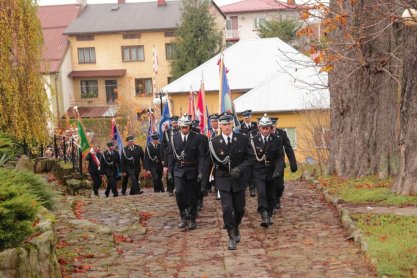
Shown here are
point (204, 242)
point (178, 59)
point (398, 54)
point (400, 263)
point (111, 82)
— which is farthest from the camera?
point (111, 82)

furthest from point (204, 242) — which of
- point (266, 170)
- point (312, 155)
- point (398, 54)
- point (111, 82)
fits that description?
point (111, 82)

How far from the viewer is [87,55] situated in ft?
182

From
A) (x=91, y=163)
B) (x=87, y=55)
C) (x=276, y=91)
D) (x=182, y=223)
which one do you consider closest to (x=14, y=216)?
(x=182, y=223)

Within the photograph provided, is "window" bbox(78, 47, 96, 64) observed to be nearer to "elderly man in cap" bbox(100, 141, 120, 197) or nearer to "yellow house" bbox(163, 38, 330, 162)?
"yellow house" bbox(163, 38, 330, 162)

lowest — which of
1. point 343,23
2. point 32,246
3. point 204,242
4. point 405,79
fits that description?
point 204,242

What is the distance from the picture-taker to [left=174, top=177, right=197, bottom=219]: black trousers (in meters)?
12.1

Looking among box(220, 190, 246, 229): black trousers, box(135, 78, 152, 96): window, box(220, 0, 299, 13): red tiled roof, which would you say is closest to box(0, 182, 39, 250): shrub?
box(220, 190, 246, 229): black trousers

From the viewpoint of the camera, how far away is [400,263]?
26.6 ft

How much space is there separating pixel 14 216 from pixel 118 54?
162ft

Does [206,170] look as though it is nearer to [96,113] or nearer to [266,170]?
[266,170]

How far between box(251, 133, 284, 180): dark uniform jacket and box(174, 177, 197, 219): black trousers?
1194 mm

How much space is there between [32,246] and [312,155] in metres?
23.6

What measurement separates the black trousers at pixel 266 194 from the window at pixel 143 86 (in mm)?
44458

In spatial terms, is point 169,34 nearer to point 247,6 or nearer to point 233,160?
point 247,6
